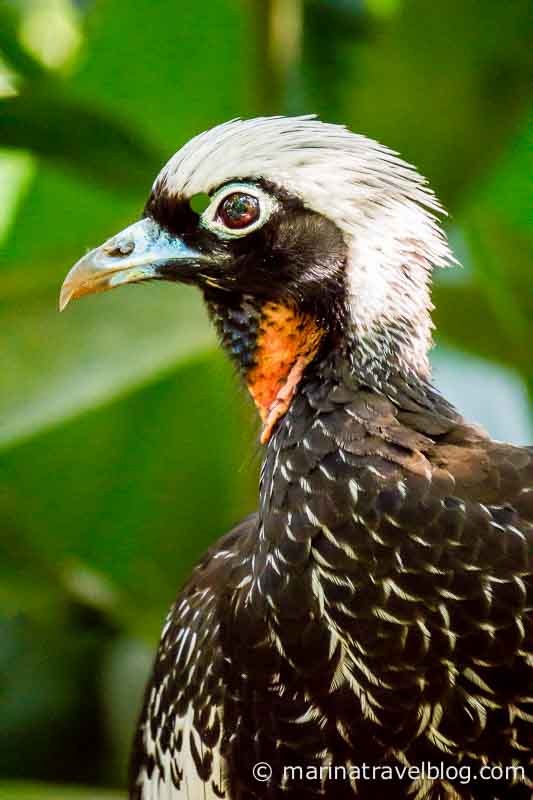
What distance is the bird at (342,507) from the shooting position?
175 centimetres

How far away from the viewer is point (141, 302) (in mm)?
2645

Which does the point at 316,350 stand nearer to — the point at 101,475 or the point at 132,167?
the point at 132,167

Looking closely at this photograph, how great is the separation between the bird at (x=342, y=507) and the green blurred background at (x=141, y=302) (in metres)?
0.32

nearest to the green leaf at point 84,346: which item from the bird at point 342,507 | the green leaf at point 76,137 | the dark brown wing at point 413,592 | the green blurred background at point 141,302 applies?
the green blurred background at point 141,302

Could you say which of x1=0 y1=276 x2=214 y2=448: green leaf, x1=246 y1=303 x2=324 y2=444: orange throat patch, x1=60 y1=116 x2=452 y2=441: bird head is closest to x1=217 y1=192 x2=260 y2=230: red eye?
x1=60 y1=116 x2=452 y2=441: bird head

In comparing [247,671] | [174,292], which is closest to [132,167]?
[174,292]

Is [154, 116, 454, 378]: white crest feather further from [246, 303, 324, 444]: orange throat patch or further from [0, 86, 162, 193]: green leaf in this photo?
[0, 86, 162, 193]: green leaf

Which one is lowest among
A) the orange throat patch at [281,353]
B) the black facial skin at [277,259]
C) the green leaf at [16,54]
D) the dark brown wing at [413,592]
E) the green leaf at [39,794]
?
the green leaf at [39,794]

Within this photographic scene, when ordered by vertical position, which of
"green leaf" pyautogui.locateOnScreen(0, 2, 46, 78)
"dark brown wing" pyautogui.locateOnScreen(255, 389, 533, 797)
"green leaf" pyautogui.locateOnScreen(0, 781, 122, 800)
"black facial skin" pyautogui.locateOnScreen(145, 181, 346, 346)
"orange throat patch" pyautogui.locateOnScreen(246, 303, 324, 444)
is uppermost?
"green leaf" pyautogui.locateOnScreen(0, 2, 46, 78)

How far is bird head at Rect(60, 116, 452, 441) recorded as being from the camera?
1887 mm

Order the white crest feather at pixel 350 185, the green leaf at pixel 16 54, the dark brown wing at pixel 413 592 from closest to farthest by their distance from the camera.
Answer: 1. the dark brown wing at pixel 413 592
2. the white crest feather at pixel 350 185
3. the green leaf at pixel 16 54

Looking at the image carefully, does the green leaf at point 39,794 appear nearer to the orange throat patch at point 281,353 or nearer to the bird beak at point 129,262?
the orange throat patch at point 281,353

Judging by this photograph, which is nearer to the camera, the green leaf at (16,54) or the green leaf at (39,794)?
the green leaf at (39,794)

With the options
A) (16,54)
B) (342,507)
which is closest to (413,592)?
(342,507)
